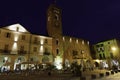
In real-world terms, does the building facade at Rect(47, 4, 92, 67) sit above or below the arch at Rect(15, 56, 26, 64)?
above

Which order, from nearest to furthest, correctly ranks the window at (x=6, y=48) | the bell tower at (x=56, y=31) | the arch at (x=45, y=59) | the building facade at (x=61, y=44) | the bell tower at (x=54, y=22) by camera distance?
the window at (x=6, y=48)
the arch at (x=45, y=59)
the bell tower at (x=56, y=31)
the building facade at (x=61, y=44)
the bell tower at (x=54, y=22)

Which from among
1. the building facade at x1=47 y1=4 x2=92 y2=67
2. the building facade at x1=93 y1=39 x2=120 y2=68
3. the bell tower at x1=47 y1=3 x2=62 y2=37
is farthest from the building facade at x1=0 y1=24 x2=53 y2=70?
the building facade at x1=93 y1=39 x2=120 y2=68

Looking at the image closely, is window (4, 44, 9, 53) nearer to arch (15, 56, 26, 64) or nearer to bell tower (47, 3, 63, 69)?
arch (15, 56, 26, 64)

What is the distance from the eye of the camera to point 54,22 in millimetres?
43625

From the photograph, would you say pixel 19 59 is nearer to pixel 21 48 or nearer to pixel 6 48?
pixel 21 48

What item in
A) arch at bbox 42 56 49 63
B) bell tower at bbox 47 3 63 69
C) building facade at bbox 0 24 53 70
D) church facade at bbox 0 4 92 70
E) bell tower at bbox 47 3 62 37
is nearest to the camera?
building facade at bbox 0 24 53 70

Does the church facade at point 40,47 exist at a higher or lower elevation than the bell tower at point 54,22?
lower

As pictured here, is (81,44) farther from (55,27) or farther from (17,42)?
(17,42)

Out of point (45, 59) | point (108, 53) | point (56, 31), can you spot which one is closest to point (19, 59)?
point (45, 59)

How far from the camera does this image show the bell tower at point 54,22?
1669 inches

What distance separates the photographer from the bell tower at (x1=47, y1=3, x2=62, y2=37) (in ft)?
139

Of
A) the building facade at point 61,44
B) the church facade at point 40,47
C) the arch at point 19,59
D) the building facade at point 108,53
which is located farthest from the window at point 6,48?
the building facade at point 108,53

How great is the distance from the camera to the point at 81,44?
49156 millimetres

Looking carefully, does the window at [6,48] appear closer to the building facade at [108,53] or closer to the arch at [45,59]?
the arch at [45,59]
